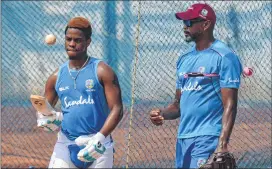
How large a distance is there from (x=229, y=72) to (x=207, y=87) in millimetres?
238

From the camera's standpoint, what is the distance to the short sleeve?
235 inches

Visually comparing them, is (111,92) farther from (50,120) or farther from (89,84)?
(50,120)

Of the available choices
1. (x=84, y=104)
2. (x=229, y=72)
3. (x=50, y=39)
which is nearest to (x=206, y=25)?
(x=229, y=72)

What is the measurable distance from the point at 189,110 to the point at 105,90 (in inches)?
30.5

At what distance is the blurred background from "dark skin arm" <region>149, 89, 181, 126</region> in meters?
1.95

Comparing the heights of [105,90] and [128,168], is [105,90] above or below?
above

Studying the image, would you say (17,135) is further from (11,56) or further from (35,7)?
(35,7)

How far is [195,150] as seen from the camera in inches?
242

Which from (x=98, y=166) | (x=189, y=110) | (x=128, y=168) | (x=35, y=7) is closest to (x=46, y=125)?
(x=98, y=166)

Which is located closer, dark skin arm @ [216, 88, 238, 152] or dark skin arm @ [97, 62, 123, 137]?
dark skin arm @ [216, 88, 238, 152]

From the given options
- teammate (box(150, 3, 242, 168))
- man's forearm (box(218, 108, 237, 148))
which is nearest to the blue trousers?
teammate (box(150, 3, 242, 168))

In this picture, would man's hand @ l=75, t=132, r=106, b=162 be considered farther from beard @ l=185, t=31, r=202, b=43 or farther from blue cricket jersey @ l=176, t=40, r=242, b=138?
beard @ l=185, t=31, r=202, b=43

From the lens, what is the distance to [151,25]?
9.78 metres

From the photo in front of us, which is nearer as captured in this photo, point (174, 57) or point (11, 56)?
point (174, 57)
